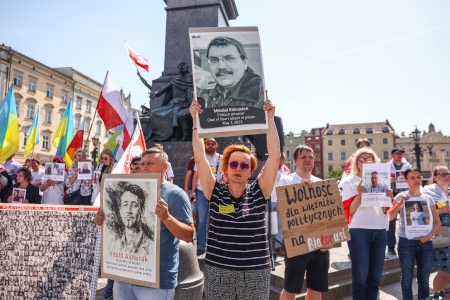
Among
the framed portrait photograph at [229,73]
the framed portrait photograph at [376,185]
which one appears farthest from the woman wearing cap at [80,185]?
the framed portrait photograph at [376,185]

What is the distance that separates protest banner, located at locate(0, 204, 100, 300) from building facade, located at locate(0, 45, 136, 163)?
31476 mm

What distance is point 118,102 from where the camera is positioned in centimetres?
761

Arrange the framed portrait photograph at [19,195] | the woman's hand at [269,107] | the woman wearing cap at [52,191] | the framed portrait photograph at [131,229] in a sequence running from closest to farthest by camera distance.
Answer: the framed portrait photograph at [131,229]
the woman's hand at [269,107]
the framed portrait photograph at [19,195]
the woman wearing cap at [52,191]

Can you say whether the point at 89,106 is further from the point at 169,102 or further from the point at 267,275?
the point at 267,275

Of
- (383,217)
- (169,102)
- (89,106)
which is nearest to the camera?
(383,217)

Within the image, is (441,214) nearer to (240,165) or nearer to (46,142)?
(240,165)

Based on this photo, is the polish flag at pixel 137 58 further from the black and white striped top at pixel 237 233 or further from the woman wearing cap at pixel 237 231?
the black and white striped top at pixel 237 233

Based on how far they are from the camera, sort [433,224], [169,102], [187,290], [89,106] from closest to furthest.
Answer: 1. [187,290]
2. [433,224]
3. [169,102]
4. [89,106]

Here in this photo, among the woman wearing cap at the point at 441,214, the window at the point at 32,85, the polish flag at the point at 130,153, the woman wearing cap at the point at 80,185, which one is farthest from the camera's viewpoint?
the window at the point at 32,85

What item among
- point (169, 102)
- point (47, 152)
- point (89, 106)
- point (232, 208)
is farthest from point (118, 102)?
point (89, 106)

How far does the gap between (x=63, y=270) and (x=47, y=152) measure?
41.1 meters

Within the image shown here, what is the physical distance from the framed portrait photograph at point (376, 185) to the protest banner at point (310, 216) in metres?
0.56

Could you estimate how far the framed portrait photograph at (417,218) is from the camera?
381 centimetres

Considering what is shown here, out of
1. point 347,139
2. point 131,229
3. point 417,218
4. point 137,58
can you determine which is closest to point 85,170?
point 131,229
